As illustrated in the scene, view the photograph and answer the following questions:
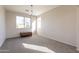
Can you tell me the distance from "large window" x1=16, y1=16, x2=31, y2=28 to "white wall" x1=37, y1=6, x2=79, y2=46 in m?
2.75

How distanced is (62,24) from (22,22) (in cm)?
458

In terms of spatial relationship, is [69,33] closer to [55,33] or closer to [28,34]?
[55,33]

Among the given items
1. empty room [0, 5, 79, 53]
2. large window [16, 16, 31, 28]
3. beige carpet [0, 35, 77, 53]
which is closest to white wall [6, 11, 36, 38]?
empty room [0, 5, 79, 53]

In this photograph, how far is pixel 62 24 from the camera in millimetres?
5621

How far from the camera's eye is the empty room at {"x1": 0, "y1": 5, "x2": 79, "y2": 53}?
14.0 feet

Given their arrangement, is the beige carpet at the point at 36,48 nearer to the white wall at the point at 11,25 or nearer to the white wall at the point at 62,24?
the white wall at the point at 62,24

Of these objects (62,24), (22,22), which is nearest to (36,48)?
(62,24)

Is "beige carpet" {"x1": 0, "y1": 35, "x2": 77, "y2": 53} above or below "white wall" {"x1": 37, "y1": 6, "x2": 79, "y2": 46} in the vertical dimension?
below

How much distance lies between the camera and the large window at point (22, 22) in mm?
8402

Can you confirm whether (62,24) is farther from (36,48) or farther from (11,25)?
(11,25)

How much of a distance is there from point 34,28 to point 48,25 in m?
3.08

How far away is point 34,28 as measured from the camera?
33.7 ft

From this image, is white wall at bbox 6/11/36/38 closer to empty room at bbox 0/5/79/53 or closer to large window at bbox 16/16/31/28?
empty room at bbox 0/5/79/53

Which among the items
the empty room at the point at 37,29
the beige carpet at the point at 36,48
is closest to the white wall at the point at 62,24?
the empty room at the point at 37,29
